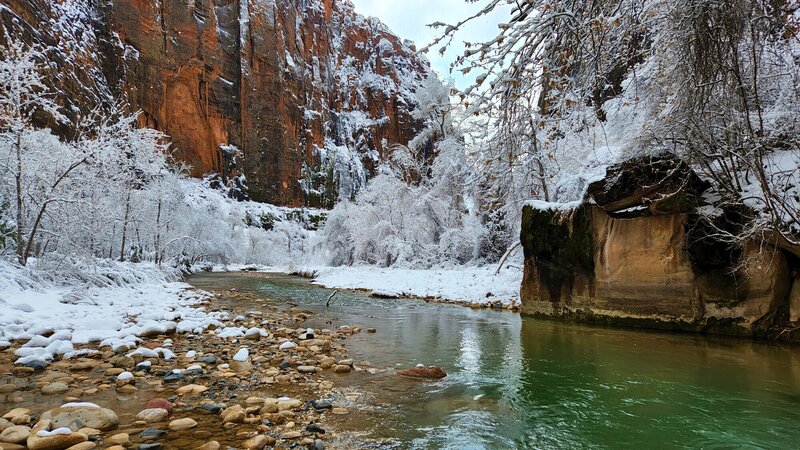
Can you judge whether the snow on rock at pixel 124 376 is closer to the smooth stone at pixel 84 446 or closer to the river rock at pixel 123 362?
the river rock at pixel 123 362

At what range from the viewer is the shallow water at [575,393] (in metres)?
3.75

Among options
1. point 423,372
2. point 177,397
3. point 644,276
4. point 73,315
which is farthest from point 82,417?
point 644,276

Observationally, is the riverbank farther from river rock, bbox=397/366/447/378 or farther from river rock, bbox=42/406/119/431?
river rock, bbox=42/406/119/431

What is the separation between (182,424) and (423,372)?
3128 mm

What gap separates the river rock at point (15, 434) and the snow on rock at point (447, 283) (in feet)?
43.8

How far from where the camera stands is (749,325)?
26.6ft

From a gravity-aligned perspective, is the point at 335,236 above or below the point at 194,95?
below

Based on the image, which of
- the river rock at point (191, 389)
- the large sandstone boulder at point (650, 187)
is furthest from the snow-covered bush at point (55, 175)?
the large sandstone boulder at point (650, 187)

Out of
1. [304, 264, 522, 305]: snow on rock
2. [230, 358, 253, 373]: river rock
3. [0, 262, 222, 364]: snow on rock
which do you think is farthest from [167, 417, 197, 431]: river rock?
[304, 264, 522, 305]: snow on rock

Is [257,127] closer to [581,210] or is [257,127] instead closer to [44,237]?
[44,237]

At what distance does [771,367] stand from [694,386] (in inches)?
79.8

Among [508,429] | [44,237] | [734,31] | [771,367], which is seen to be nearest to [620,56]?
[734,31]

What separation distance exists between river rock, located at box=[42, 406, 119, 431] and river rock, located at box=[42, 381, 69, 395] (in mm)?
1052

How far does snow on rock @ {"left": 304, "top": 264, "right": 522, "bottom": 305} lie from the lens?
631 inches
